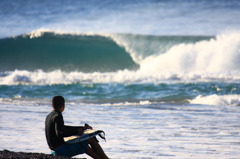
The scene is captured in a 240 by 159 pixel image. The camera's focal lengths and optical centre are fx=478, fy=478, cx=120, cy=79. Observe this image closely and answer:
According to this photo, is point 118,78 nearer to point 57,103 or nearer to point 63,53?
point 63,53

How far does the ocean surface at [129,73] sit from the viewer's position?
6.68 meters

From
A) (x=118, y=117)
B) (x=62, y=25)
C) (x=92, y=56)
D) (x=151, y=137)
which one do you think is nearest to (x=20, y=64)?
(x=92, y=56)

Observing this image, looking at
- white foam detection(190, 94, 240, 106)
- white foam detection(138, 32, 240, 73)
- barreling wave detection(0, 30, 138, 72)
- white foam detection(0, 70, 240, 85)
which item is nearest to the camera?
white foam detection(190, 94, 240, 106)

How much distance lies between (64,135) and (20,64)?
20635 mm

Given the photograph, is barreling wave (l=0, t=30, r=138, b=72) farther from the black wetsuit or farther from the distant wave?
the black wetsuit

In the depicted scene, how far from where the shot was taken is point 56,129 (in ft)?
14.8

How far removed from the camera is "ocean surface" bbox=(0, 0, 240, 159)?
6682 mm

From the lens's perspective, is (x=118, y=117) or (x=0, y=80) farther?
(x=0, y=80)

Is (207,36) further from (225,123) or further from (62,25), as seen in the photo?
(225,123)

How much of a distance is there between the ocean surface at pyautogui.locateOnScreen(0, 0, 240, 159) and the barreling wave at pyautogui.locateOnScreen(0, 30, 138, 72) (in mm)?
54

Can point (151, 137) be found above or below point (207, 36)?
below

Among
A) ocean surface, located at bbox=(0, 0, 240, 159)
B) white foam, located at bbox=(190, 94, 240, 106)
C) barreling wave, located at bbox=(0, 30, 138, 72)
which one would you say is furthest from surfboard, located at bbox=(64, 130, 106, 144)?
barreling wave, located at bbox=(0, 30, 138, 72)

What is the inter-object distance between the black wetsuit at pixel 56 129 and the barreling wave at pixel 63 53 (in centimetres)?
1894

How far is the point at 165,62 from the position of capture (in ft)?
75.4
